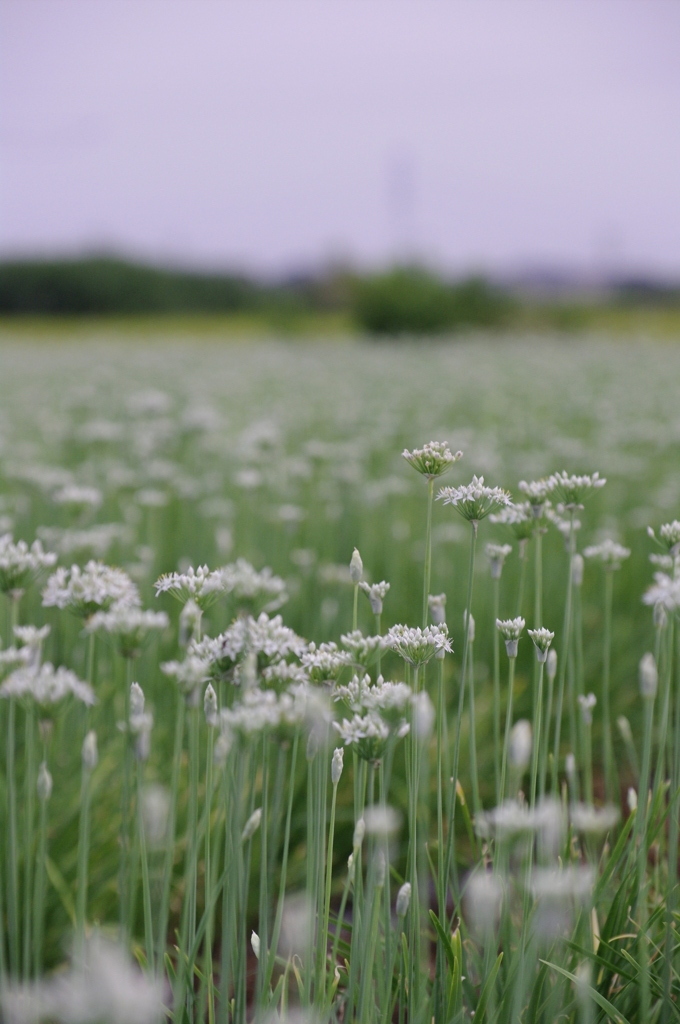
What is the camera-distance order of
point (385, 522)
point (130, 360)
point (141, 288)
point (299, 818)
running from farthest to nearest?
point (141, 288)
point (130, 360)
point (385, 522)
point (299, 818)

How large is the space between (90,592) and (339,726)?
0.41 m

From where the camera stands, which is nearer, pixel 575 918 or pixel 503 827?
pixel 503 827

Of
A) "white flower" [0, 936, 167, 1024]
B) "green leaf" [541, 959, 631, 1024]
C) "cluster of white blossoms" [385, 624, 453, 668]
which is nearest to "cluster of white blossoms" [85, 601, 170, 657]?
"cluster of white blossoms" [385, 624, 453, 668]

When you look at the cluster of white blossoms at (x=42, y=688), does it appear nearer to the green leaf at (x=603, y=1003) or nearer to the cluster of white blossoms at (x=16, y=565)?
the cluster of white blossoms at (x=16, y=565)

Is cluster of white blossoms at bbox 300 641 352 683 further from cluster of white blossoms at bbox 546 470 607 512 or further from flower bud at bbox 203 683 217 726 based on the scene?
cluster of white blossoms at bbox 546 470 607 512

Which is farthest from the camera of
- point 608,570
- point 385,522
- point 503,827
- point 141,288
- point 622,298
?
point 141,288

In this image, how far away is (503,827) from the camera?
0.87m

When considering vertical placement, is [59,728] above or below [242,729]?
below

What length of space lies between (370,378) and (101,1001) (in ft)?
36.1

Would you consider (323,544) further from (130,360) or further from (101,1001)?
(130,360)

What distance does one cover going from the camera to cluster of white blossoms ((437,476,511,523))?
1355 mm

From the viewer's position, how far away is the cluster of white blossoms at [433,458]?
56.3 inches

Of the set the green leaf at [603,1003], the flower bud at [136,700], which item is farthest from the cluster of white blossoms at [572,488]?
the flower bud at [136,700]

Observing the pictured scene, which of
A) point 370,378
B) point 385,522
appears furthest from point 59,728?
point 370,378
